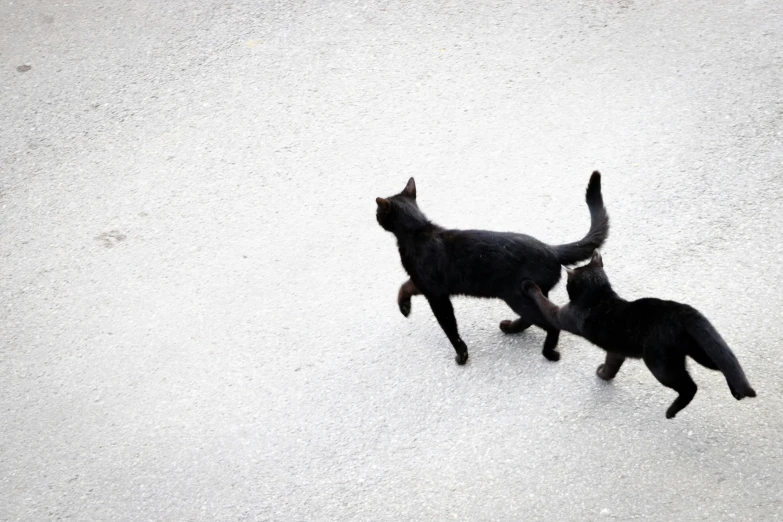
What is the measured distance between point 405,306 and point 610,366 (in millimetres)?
1161

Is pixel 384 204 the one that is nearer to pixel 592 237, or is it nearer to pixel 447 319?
pixel 447 319

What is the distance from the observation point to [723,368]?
10.5ft

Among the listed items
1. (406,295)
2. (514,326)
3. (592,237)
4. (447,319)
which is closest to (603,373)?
(514,326)

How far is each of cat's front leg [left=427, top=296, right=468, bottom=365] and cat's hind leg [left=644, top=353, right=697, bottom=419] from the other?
1018 millimetres

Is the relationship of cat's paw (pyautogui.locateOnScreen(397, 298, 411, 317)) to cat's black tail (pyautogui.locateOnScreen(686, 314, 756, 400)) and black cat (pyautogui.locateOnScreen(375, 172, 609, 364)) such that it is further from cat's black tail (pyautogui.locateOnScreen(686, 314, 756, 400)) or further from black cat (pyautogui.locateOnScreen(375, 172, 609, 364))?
cat's black tail (pyautogui.locateOnScreen(686, 314, 756, 400))

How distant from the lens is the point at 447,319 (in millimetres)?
4188

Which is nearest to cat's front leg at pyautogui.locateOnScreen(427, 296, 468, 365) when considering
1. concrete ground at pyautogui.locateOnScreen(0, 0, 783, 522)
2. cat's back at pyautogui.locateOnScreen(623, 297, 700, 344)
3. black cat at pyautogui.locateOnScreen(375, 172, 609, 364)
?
black cat at pyautogui.locateOnScreen(375, 172, 609, 364)

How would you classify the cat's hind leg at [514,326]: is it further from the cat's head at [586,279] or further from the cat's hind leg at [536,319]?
the cat's head at [586,279]

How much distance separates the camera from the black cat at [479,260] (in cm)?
398

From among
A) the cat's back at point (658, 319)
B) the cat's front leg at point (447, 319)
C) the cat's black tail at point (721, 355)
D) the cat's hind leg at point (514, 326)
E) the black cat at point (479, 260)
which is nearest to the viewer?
the cat's black tail at point (721, 355)

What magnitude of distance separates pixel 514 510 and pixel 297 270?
2035 millimetres

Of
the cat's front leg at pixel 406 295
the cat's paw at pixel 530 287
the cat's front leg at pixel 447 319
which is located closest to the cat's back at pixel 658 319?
the cat's paw at pixel 530 287

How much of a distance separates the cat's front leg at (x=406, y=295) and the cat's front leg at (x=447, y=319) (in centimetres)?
18

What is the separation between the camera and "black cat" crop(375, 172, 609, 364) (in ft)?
13.1
